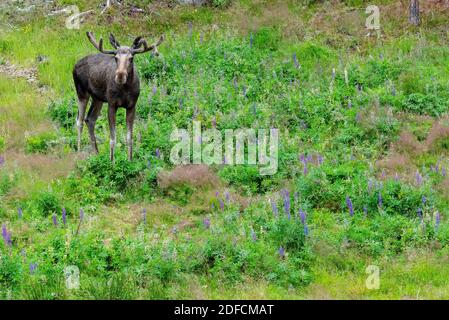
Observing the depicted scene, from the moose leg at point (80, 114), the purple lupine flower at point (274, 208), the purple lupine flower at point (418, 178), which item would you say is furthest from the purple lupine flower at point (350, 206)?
the moose leg at point (80, 114)

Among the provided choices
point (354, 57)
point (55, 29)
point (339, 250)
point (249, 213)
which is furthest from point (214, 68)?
point (339, 250)

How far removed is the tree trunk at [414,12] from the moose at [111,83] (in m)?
8.32

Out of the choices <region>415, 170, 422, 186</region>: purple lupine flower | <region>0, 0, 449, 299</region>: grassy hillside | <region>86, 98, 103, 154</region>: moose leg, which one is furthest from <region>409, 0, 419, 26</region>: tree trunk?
<region>86, 98, 103, 154</region>: moose leg

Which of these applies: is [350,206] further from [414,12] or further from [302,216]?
[414,12]

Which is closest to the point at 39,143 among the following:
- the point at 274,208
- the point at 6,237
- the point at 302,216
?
the point at 6,237

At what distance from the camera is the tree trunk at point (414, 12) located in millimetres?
20500

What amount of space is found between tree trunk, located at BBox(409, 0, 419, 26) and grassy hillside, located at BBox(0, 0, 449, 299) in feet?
0.85

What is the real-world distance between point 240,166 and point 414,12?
8667mm

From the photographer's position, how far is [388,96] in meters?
16.8

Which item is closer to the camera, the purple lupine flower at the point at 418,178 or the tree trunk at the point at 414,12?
the purple lupine flower at the point at 418,178

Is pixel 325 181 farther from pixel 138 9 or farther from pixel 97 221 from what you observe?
pixel 138 9

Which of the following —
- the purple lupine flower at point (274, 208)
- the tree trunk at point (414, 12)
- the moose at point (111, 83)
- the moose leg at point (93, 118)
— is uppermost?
the tree trunk at point (414, 12)

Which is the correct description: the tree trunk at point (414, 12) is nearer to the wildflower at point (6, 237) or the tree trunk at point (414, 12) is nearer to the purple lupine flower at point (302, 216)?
the purple lupine flower at point (302, 216)

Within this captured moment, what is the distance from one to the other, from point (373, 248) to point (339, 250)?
1.58ft
